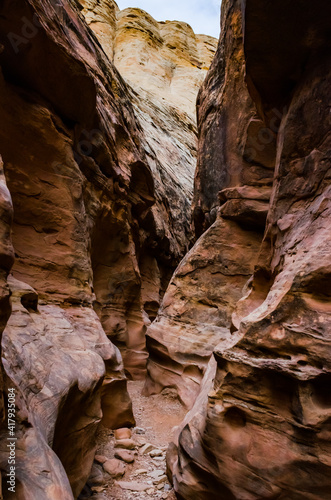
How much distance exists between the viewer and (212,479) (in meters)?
3.54

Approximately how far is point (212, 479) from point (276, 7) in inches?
233

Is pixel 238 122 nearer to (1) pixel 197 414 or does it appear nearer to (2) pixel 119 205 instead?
(2) pixel 119 205

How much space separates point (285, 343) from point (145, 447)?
10.7 feet

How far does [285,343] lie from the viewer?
10.7 feet

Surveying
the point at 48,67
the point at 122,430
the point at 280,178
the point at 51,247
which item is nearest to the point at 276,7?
the point at 280,178

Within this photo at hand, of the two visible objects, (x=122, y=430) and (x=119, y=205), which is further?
(x=119, y=205)

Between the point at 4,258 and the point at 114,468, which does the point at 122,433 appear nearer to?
the point at 114,468

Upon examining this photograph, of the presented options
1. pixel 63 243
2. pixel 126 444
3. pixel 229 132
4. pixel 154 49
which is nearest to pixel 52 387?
pixel 126 444

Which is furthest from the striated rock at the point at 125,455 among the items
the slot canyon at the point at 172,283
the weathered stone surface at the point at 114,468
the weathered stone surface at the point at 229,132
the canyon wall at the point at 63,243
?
the weathered stone surface at the point at 229,132

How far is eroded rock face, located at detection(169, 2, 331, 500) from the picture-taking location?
2.98m

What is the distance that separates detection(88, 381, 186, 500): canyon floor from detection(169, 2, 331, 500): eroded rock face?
331 mm

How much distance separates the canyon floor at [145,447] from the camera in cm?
386

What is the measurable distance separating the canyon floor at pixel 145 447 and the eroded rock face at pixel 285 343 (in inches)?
13.0

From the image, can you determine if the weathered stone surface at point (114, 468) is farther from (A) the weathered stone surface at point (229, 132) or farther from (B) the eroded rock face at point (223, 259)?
(A) the weathered stone surface at point (229, 132)
